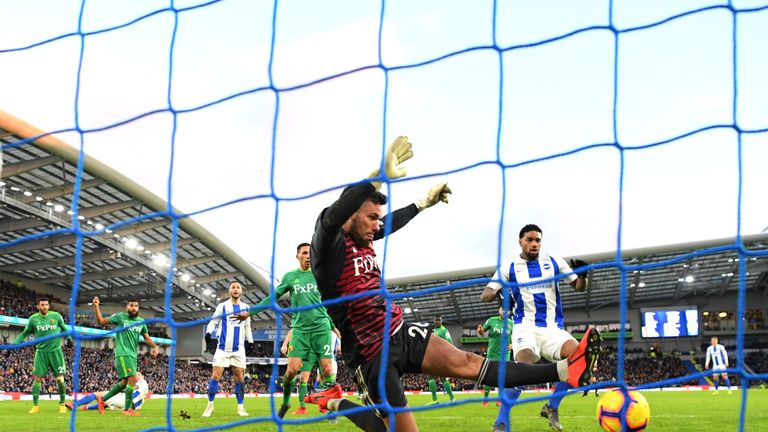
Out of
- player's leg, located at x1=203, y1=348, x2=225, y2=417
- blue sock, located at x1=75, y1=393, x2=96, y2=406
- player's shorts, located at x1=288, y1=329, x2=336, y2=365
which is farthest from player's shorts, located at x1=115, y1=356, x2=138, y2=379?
player's shorts, located at x1=288, y1=329, x2=336, y2=365

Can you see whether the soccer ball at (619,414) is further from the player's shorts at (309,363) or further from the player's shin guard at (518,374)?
the player's shorts at (309,363)

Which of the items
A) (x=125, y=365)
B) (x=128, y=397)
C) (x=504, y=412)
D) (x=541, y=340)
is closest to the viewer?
(x=504, y=412)

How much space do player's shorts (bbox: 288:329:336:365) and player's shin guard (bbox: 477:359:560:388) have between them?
4.72 metres

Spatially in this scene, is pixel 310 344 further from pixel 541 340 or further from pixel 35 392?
pixel 35 392

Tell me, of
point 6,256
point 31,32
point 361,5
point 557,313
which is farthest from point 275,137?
point 6,256

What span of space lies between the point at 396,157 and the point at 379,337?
1.01m

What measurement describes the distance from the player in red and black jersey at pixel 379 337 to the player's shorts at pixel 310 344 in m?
4.53

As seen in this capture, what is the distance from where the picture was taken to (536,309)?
6379 millimetres

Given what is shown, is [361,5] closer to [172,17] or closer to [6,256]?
[172,17]

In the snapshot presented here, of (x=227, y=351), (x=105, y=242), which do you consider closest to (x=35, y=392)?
(x=227, y=351)

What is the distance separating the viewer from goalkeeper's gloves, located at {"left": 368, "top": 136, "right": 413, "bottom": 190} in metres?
3.82

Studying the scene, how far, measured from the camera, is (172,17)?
4.65 metres

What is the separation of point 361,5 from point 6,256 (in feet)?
138

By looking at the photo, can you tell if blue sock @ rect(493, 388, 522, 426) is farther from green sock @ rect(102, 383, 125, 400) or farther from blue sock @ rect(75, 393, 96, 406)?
blue sock @ rect(75, 393, 96, 406)
